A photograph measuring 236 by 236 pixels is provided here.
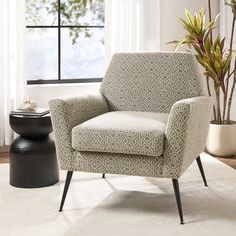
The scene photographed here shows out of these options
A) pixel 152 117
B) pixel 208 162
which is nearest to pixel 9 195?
pixel 152 117

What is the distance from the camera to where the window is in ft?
14.5

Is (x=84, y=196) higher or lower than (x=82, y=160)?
lower

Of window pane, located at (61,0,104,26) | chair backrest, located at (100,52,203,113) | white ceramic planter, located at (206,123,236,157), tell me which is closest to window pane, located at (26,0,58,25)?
window pane, located at (61,0,104,26)

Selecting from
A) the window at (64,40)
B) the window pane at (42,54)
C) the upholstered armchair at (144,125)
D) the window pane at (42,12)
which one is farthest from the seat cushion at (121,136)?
the window pane at (42,12)

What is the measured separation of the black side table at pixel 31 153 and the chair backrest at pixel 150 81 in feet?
1.56

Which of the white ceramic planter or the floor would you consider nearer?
the floor

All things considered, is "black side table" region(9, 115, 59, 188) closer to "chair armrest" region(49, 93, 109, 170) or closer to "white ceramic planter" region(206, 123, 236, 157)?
"chair armrest" region(49, 93, 109, 170)

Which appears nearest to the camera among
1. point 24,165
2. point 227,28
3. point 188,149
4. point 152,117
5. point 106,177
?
point 188,149

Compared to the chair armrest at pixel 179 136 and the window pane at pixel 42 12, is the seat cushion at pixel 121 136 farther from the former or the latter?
the window pane at pixel 42 12

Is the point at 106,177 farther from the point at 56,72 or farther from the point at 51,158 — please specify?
the point at 56,72

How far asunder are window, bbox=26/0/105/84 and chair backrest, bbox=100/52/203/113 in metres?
1.25

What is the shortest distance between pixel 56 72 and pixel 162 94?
164 centimetres

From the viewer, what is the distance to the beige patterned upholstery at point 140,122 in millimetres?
2555

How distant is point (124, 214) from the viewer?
8.80ft
